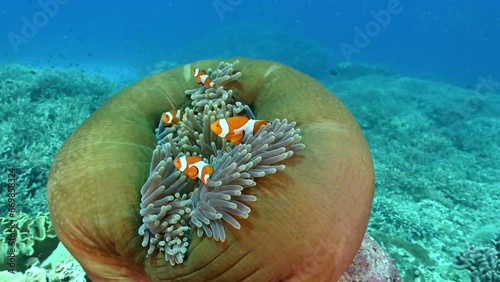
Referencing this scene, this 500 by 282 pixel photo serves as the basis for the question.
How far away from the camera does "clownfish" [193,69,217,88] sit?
2.20m

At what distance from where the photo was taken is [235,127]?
1.66m

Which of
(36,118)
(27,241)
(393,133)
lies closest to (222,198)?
(27,241)

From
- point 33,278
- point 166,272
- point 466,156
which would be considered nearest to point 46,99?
point 33,278

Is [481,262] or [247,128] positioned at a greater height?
[247,128]

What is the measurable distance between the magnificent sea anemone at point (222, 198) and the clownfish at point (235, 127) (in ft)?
0.11

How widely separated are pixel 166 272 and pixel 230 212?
0.39 metres

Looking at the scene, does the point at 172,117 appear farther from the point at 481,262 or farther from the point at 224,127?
the point at 481,262

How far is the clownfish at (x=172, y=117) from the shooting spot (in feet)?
6.90

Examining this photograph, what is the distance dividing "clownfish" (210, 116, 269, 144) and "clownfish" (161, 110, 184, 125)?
0.51 meters

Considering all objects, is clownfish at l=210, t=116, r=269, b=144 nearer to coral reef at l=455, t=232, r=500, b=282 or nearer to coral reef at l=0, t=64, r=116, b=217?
coral reef at l=455, t=232, r=500, b=282

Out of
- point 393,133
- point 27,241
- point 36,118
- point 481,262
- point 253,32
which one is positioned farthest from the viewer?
point 253,32

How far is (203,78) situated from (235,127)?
0.68 m

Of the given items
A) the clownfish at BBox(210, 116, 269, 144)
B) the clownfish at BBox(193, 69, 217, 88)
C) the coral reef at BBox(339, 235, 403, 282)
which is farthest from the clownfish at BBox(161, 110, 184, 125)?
the coral reef at BBox(339, 235, 403, 282)

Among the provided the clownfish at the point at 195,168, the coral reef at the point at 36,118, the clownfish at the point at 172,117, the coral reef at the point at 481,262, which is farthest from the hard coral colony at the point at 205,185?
the coral reef at the point at 36,118
